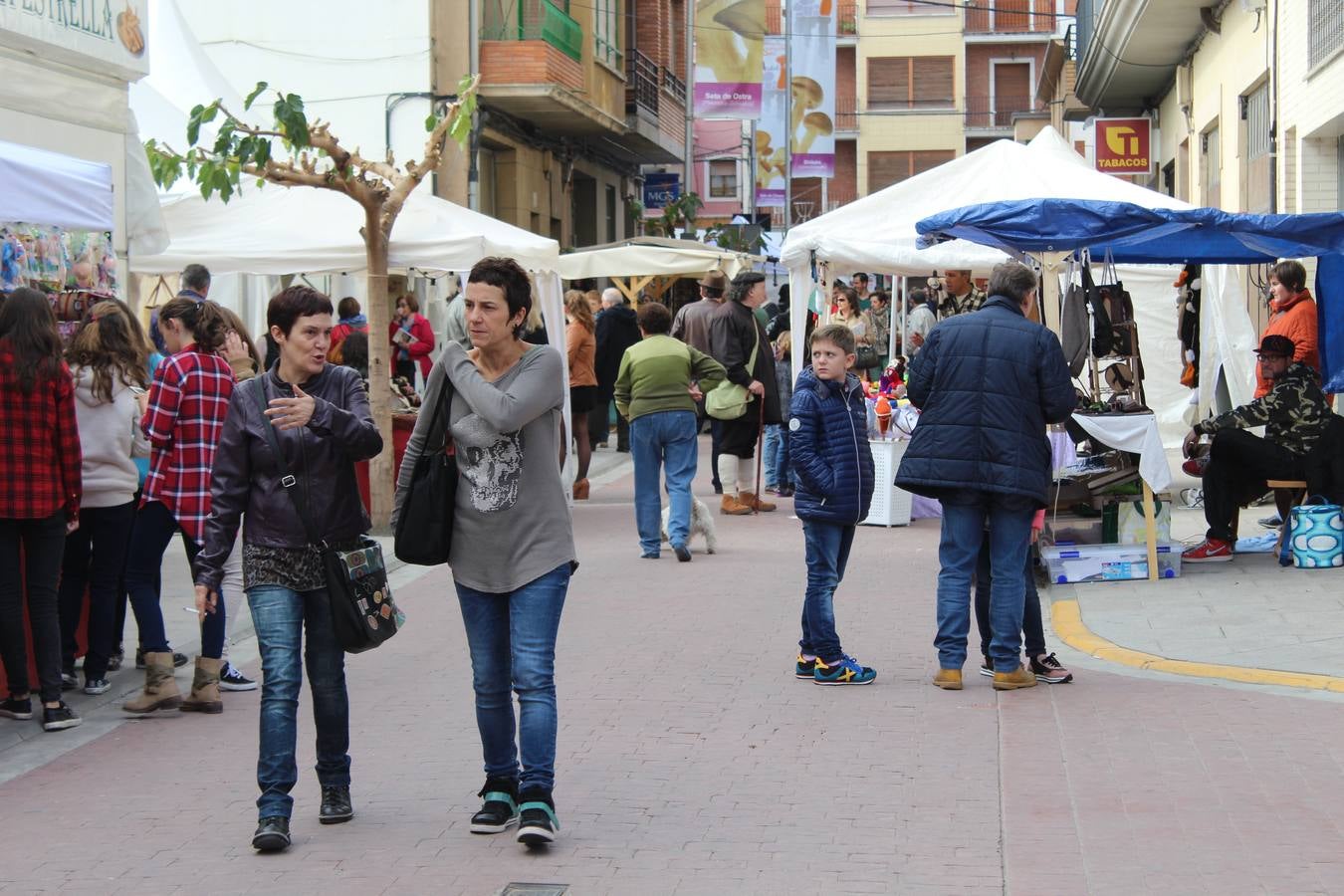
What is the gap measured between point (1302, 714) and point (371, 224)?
8.24 m

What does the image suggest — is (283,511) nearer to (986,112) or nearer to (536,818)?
(536,818)

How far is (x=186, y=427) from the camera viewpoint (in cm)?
734

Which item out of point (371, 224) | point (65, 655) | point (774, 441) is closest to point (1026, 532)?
point (65, 655)

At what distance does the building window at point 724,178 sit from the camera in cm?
5653

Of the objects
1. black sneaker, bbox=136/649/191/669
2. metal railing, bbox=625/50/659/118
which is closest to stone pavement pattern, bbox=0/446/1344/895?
black sneaker, bbox=136/649/191/669

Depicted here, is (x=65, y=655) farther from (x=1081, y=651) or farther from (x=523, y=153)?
(x=523, y=153)

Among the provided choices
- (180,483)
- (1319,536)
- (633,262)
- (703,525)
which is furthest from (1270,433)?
(633,262)

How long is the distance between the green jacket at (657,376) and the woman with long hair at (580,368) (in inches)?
174

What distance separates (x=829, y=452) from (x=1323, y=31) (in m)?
8.66

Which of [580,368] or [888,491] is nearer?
[888,491]

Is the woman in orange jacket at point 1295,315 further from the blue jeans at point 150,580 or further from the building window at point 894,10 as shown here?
the building window at point 894,10

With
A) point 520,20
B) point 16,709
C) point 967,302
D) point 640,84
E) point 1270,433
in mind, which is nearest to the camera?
point 16,709

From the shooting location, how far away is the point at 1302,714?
6.97 meters

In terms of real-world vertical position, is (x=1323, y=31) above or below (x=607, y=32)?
below
